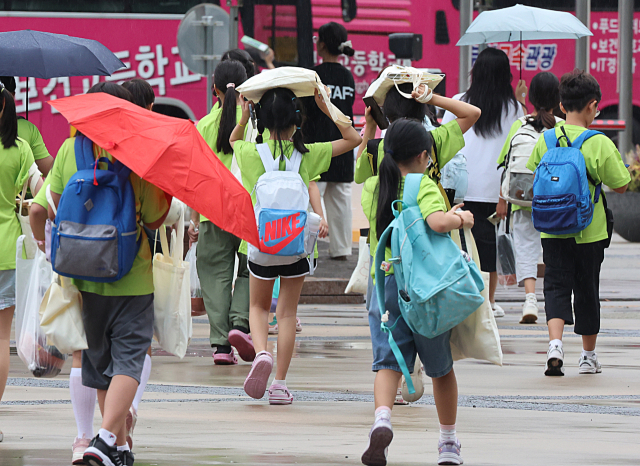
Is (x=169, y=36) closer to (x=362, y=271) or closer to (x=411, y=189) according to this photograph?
(x=362, y=271)

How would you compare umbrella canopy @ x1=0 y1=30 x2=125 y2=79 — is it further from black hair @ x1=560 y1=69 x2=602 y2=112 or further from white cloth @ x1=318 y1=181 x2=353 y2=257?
white cloth @ x1=318 y1=181 x2=353 y2=257

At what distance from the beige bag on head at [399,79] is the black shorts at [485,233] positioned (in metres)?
4.29

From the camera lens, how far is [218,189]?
448 cm

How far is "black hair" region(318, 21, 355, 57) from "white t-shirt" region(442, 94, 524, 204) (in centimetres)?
185

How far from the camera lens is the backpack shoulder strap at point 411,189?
15.2 ft

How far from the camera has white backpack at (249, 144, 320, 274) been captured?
617cm

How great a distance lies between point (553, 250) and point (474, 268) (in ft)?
9.41

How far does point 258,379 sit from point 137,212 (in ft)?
5.70

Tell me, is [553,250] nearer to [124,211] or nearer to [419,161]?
[419,161]

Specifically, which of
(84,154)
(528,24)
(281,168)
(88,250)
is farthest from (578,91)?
(528,24)

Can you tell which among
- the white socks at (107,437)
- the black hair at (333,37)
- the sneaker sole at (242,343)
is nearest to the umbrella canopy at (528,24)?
the black hair at (333,37)

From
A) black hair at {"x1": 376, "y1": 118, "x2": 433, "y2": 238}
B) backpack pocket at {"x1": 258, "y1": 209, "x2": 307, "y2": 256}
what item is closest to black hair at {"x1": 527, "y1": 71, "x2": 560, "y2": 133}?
backpack pocket at {"x1": 258, "y1": 209, "x2": 307, "y2": 256}

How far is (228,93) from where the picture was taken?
739cm

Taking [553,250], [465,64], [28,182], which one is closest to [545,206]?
[553,250]
